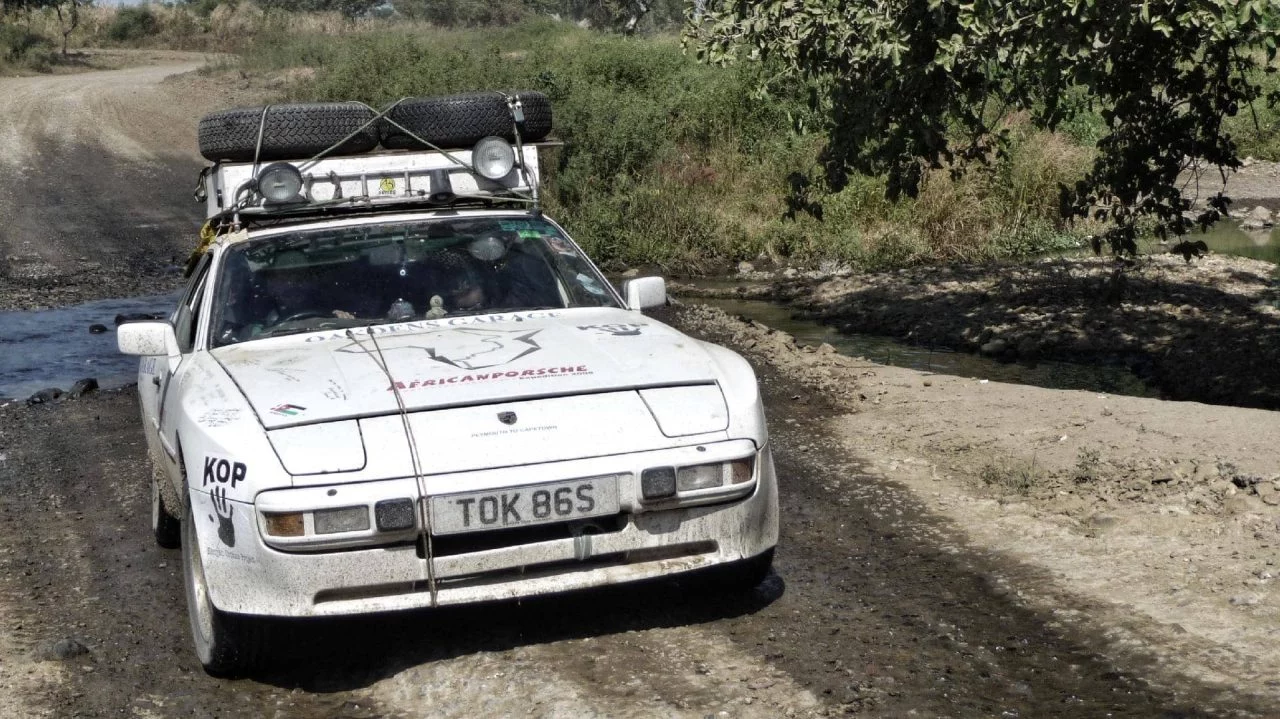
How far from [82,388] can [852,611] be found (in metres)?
7.32

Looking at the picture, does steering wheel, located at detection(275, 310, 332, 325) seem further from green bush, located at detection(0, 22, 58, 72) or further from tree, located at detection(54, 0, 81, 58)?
tree, located at detection(54, 0, 81, 58)

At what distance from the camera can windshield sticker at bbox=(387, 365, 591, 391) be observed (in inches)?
185

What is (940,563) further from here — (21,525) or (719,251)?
(719,251)

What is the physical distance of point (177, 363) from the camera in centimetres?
555

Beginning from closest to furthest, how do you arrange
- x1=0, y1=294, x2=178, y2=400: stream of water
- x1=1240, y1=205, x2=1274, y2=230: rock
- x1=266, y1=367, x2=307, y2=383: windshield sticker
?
x1=266, y1=367, x2=307, y2=383: windshield sticker → x1=0, y1=294, x2=178, y2=400: stream of water → x1=1240, y1=205, x2=1274, y2=230: rock

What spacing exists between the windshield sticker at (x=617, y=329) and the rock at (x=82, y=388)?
6261mm

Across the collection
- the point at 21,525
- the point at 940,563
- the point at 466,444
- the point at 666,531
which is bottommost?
the point at 21,525

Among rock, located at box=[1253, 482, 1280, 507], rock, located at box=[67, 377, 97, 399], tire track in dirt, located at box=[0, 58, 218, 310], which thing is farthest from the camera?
tire track in dirt, located at box=[0, 58, 218, 310]

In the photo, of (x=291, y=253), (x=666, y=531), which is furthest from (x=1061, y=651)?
(x=291, y=253)

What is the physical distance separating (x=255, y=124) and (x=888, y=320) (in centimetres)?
849

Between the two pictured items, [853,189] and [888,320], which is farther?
[853,189]

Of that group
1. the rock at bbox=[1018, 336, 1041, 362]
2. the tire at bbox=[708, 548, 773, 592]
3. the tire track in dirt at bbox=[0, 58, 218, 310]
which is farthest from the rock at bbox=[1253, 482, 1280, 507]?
the tire track in dirt at bbox=[0, 58, 218, 310]

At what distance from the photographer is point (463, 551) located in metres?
4.38

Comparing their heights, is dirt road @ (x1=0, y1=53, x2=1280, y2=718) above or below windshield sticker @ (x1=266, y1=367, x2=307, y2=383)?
below
